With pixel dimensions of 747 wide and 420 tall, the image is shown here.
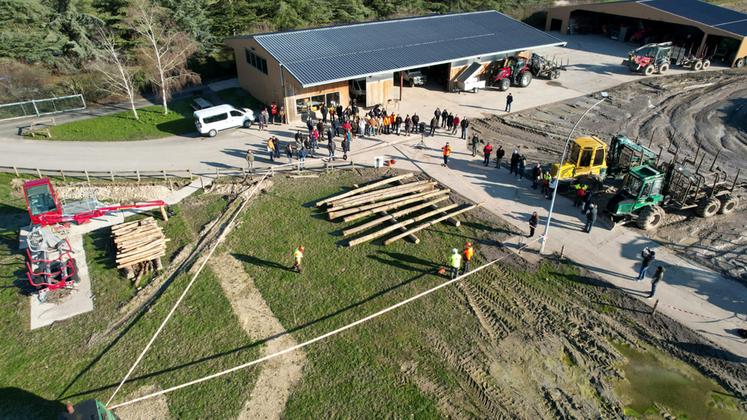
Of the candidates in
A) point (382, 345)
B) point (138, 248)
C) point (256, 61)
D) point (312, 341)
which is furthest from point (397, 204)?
point (256, 61)

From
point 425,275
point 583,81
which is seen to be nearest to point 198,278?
point 425,275

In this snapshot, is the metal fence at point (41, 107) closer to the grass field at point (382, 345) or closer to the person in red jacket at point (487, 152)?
the grass field at point (382, 345)

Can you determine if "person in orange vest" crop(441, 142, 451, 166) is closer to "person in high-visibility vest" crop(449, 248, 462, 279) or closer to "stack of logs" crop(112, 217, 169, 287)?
"person in high-visibility vest" crop(449, 248, 462, 279)

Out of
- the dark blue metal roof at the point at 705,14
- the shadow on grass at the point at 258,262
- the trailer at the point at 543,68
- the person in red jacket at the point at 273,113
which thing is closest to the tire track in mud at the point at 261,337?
the shadow on grass at the point at 258,262

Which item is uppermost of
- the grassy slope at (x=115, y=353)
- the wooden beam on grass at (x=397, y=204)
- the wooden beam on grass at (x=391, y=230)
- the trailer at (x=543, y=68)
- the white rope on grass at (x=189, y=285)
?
the trailer at (x=543, y=68)

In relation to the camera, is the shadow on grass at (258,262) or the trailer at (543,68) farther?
the trailer at (543,68)

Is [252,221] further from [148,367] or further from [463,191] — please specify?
[463,191]

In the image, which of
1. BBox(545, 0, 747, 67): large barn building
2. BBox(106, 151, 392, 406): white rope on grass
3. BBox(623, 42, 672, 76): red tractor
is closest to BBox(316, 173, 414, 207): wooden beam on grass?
BBox(106, 151, 392, 406): white rope on grass

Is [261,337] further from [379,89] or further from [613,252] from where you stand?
[379,89]
